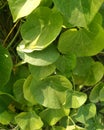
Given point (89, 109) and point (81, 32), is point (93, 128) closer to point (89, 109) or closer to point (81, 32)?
point (89, 109)

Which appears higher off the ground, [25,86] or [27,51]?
[27,51]

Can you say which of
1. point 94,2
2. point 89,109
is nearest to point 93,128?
point 89,109

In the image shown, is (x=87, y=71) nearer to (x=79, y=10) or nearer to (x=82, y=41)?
(x=82, y=41)

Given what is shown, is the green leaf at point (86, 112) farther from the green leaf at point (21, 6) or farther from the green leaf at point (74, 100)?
the green leaf at point (21, 6)

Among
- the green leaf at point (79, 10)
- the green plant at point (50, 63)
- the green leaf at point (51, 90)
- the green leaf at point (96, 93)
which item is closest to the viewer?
the green leaf at point (79, 10)

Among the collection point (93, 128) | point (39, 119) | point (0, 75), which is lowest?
point (93, 128)

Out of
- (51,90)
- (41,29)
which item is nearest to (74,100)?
(51,90)

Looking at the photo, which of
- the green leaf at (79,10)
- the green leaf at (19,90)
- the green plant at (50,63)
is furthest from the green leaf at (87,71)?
the green leaf at (79,10)
